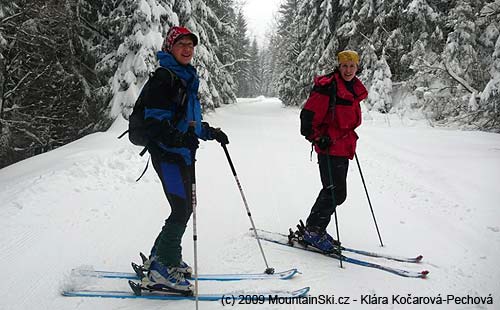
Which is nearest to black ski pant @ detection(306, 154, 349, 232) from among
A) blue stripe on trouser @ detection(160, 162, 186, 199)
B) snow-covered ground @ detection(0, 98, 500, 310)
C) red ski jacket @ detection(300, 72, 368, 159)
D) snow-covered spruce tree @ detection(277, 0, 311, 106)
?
red ski jacket @ detection(300, 72, 368, 159)

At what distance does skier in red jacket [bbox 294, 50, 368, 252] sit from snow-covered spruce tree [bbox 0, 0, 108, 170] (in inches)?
387

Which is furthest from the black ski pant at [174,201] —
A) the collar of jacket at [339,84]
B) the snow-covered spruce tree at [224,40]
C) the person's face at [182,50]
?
the snow-covered spruce tree at [224,40]

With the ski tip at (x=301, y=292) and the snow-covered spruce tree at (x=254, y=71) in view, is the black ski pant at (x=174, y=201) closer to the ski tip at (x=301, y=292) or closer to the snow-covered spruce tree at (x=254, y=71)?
the ski tip at (x=301, y=292)

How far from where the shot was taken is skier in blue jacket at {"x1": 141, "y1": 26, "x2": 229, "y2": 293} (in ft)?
10.3

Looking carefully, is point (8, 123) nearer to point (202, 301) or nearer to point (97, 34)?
point (97, 34)

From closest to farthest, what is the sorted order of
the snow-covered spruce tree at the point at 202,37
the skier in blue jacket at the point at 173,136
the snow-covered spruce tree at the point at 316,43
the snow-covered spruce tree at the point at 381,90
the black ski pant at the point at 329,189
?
the skier in blue jacket at the point at 173,136 → the black ski pant at the point at 329,189 → the snow-covered spruce tree at the point at 202,37 → the snow-covered spruce tree at the point at 381,90 → the snow-covered spruce tree at the point at 316,43

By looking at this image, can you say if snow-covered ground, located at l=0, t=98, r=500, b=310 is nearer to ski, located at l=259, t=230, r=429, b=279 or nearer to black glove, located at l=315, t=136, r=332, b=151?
ski, located at l=259, t=230, r=429, b=279

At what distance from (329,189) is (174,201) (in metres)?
2.02

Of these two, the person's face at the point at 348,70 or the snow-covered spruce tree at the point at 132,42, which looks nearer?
the person's face at the point at 348,70

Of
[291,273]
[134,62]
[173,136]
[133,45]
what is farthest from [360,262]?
[133,45]

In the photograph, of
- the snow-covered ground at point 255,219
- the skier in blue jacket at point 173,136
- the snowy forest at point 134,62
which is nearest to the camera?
the skier in blue jacket at point 173,136

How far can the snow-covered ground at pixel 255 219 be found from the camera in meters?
3.60

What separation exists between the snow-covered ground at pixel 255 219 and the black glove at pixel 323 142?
1.35 meters

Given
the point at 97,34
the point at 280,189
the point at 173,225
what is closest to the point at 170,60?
the point at 173,225
